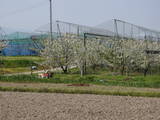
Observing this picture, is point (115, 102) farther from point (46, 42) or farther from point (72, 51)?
point (46, 42)

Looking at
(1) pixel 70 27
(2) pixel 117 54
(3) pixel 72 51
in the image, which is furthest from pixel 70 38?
(1) pixel 70 27

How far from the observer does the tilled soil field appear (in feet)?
32.1

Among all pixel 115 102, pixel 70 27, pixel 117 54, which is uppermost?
pixel 70 27

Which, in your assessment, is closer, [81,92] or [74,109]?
[74,109]

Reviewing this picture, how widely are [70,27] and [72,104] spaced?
36.7 meters

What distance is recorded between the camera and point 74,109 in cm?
1125

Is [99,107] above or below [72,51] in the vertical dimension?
below

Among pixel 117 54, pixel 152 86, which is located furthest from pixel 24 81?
pixel 117 54

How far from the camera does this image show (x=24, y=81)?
22.3m

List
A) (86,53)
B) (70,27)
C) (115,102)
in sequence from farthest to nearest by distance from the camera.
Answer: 1. (70,27)
2. (86,53)
3. (115,102)

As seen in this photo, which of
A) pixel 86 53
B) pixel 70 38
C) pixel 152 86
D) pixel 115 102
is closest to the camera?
pixel 115 102

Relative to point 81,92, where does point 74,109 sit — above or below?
below

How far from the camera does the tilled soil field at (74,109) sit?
979 cm

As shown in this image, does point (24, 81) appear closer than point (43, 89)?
No
